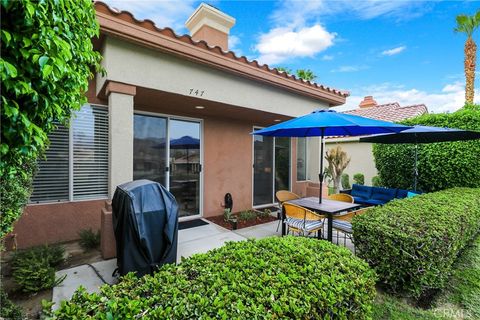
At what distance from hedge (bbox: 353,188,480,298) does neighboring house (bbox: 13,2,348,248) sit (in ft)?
12.7

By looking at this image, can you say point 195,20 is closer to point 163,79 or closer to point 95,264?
point 163,79

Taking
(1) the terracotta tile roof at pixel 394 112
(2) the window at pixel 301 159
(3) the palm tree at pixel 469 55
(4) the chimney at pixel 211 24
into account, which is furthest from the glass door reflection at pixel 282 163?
(3) the palm tree at pixel 469 55

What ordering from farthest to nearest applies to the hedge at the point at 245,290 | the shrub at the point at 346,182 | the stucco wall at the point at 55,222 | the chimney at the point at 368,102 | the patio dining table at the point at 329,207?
the chimney at the point at 368,102 < the shrub at the point at 346,182 < the stucco wall at the point at 55,222 < the patio dining table at the point at 329,207 < the hedge at the point at 245,290

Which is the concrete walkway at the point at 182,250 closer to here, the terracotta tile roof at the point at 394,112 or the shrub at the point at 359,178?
the shrub at the point at 359,178

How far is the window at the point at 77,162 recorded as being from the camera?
4754 mm

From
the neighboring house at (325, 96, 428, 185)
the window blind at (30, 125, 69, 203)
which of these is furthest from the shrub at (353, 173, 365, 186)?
the window blind at (30, 125, 69, 203)

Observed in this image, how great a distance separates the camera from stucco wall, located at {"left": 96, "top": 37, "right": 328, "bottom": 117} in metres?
3.96

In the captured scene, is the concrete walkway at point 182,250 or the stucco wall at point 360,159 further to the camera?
the stucco wall at point 360,159

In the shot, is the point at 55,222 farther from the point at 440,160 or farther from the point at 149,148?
the point at 440,160

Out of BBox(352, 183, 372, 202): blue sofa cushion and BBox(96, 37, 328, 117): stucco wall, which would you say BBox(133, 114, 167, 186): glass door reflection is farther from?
BBox(352, 183, 372, 202): blue sofa cushion

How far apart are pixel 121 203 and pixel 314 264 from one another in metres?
2.77

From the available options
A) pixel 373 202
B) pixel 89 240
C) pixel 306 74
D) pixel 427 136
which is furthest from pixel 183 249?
pixel 306 74

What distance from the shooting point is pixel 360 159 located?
14516 mm

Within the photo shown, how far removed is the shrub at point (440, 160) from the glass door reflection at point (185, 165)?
745cm
